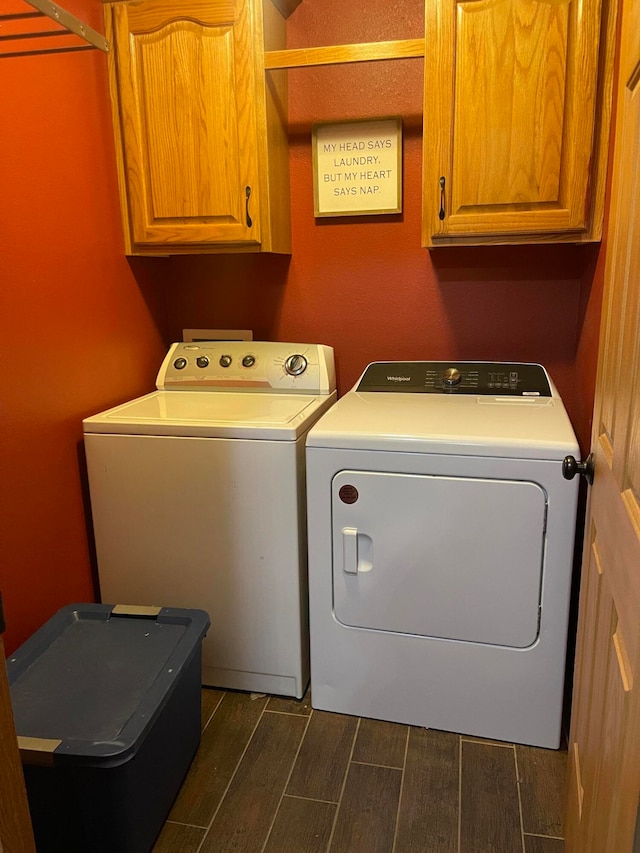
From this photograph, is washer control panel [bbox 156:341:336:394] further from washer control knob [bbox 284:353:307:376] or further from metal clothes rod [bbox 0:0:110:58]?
metal clothes rod [bbox 0:0:110:58]

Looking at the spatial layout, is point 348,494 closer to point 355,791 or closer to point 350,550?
point 350,550

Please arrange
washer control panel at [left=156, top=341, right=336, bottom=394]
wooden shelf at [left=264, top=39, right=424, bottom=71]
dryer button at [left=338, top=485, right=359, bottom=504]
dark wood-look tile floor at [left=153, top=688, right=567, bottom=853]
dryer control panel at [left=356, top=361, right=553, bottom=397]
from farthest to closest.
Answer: washer control panel at [left=156, top=341, right=336, bottom=394] < dryer control panel at [left=356, top=361, right=553, bottom=397] < wooden shelf at [left=264, top=39, right=424, bottom=71] < dryer button at [left=338, top=485, right=359, bottom=504] < dark wood-look tile floor at [left=153, top=688, right=567, bottom=853]

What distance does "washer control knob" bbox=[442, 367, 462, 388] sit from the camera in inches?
81.6

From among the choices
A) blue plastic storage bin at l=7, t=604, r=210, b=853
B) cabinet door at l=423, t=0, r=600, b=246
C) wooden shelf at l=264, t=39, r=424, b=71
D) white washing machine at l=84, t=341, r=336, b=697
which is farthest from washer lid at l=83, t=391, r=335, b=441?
wooden shelf at l=264, t=39, r=424, b=71

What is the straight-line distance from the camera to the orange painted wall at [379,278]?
2.11 metres

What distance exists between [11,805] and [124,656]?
85 centimetres

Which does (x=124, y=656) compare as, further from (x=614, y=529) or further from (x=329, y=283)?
(x=329, y=283)

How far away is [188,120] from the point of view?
1.94 meters

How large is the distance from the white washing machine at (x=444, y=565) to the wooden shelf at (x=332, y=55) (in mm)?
1084

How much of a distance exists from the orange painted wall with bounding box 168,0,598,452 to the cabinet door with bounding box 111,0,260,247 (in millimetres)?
345

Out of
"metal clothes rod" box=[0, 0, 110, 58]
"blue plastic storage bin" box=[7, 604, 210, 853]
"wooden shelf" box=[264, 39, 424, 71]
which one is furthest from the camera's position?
"wooden shelf" box=[264, 39, 424, 71]

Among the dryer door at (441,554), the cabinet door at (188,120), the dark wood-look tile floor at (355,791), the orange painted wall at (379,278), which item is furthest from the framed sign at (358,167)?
the dark wood-look tile floor at (355,791)

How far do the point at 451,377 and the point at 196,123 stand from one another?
1.15 metres

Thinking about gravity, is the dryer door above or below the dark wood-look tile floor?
above
